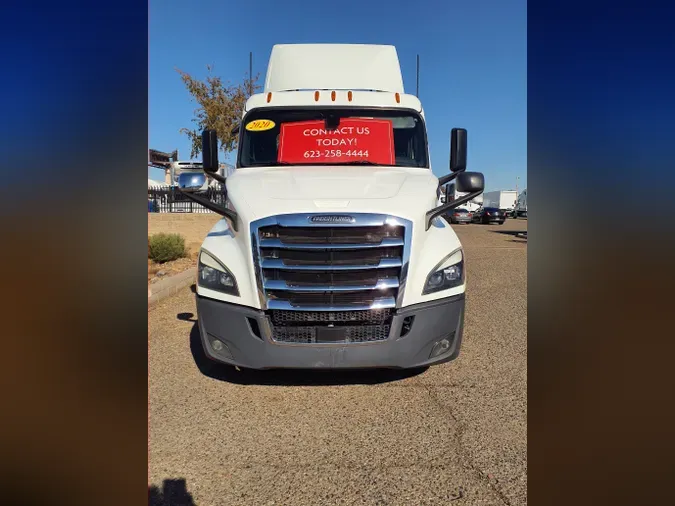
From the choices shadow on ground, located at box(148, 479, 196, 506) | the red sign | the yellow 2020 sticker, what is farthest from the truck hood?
shadow on ground, located at box(148, 479, 196, 506)

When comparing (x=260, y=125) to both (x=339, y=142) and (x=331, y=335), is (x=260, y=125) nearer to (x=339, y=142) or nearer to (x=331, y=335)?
(x=339, y=142)

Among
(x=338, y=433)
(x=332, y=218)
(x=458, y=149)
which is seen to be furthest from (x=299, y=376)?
(x=458, y=149)

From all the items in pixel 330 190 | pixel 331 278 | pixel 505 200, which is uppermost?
pixel 505 200

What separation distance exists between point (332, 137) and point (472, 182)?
1.60 m

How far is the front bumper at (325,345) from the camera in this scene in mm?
3328

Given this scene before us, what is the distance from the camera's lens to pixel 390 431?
10.3 feet

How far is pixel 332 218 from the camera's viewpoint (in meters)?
3.43

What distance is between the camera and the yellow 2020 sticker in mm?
5066

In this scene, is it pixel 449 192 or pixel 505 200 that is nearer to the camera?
pixel 449 192

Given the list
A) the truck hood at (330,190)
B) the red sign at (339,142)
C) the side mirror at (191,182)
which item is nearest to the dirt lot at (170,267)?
the side mirror at (191,182)

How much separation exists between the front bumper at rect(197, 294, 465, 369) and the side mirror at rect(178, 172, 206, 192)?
1.37m
